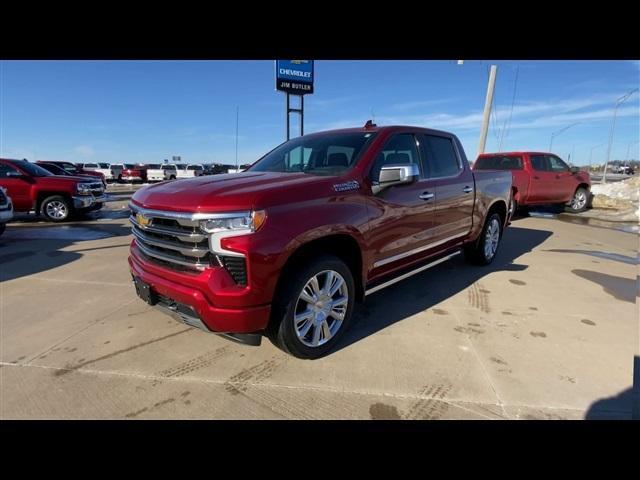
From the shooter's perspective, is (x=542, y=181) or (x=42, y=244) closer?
(x=42, y=244)

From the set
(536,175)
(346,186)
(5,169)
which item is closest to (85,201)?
(5,169)

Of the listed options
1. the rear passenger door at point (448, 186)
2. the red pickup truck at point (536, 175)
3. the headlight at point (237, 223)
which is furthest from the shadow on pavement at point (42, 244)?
the red pickup truck at point (536, 175)

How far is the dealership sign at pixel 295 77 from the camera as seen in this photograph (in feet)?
45.8

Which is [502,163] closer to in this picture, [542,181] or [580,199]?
[542,181]

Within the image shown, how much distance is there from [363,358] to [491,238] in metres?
3.75

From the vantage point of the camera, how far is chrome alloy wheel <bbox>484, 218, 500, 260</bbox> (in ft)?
17.7

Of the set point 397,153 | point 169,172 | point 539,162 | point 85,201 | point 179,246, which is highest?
point 539,162

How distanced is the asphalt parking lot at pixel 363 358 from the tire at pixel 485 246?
1.78 feet

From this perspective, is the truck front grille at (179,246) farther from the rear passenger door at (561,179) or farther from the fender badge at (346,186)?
the rear passenger door at (561,179)

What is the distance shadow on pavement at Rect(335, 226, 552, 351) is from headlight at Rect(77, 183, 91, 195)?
9.79 meters

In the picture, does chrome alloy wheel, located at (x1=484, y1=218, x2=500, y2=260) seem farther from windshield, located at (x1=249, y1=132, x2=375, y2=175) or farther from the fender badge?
the fender badge

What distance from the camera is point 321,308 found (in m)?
2.79

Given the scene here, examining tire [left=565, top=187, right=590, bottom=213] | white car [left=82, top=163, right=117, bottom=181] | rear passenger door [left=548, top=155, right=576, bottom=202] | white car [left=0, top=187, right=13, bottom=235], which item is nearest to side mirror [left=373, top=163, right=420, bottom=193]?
white car [left=0, top=187, right=13, bottom=235]

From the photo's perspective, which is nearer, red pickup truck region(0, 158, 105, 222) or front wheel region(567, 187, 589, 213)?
red pickup truck region(0, 158, 105, 222)
